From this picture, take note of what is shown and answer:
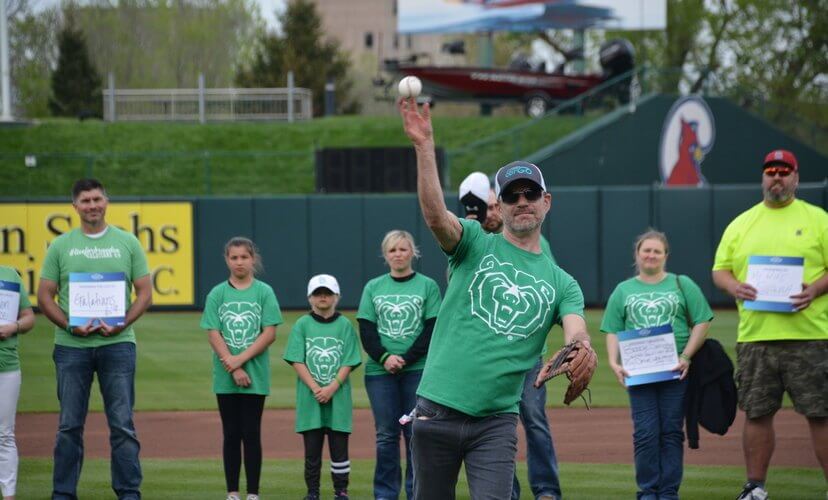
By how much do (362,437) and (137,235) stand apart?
34.9 ft

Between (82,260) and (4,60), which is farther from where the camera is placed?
(4,60)

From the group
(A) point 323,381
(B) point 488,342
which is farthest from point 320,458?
(B) point 488,342

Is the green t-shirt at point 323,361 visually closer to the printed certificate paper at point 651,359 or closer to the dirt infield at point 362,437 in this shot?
the printed certificate paper at point 651,359

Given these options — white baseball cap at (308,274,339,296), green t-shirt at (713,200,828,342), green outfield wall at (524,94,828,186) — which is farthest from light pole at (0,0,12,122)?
green t-shirt at (713,200,828,342)

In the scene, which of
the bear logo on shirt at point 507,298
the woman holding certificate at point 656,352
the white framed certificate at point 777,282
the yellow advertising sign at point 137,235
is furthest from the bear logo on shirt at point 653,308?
the yellow advertising sign at point 137,235

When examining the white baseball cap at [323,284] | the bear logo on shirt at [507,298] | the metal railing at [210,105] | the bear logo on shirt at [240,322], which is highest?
the metal railing at [210,105]

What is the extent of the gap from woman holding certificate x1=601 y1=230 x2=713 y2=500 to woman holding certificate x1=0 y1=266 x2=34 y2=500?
4.02 metres

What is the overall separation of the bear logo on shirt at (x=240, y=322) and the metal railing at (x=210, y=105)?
1195 inches

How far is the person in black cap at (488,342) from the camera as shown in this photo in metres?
5.45

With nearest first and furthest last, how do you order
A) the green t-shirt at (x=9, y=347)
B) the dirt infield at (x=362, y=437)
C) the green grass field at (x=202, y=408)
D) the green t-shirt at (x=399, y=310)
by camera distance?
A: the green t-shirt at (x=9, y=347)
the green t-shirt at (x=399, y=310)
the green grass field at (x=202, y=408)
the dirt infield at (x=362, y=437)

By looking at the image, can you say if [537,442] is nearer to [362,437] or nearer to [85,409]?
[85,409]

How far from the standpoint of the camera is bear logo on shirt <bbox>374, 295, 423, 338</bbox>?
27.4ft

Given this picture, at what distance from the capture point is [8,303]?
26.3 ft

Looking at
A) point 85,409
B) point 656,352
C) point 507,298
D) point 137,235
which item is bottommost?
point 85,409
